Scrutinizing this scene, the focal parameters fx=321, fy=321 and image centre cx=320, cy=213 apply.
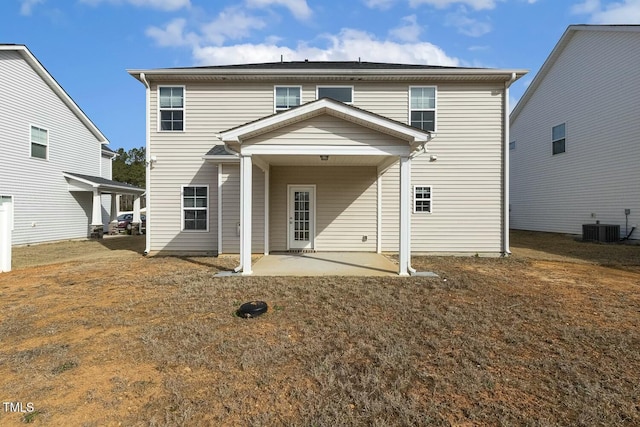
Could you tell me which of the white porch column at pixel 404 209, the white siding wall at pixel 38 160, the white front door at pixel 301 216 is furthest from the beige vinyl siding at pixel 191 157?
the white siding wall at pixel 38 160

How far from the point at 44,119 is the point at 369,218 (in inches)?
578

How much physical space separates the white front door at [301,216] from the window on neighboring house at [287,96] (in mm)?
2634

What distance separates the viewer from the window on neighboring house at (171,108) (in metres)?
10.1

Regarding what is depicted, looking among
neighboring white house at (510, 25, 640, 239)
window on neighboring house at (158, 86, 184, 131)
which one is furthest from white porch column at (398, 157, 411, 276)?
neighboring white house at (510, 25, 640, 239)

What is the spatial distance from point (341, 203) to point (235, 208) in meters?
3.26

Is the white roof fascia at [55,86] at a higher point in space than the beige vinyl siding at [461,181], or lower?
higher

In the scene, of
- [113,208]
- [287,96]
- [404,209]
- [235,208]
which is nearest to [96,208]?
[113,208]

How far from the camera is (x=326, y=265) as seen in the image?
7977 millimetres

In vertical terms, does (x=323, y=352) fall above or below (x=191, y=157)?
below

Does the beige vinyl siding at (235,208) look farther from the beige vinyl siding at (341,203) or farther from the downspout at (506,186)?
the downspout at (506,186)

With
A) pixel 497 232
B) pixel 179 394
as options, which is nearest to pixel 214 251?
pixel 179 394

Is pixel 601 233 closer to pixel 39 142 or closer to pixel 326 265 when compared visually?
pixel 326 265

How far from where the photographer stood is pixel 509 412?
255 cm

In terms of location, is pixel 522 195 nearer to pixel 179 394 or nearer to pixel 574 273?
pixel 574 273
